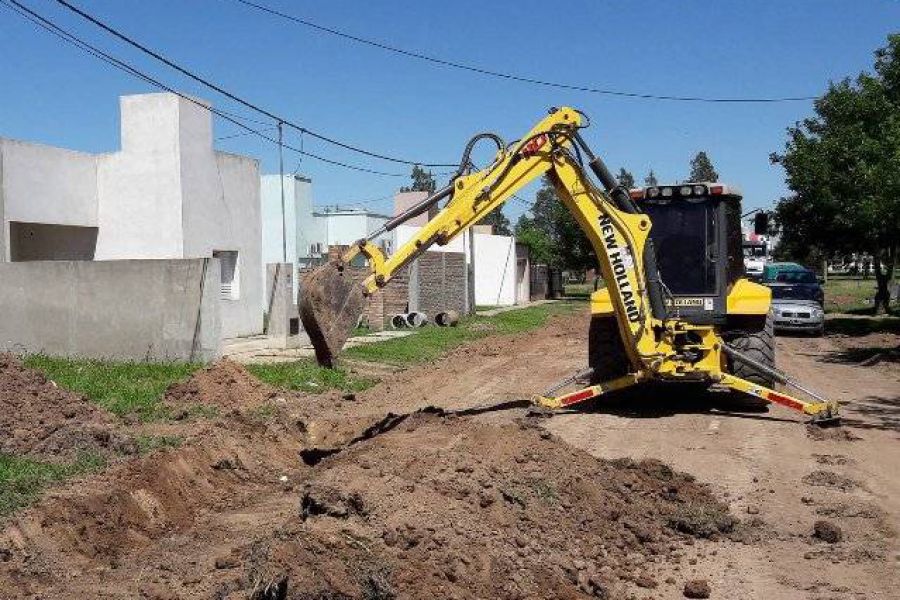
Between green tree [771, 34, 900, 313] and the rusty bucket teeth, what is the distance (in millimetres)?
→ 13849

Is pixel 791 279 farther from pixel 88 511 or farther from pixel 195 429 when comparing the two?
pixel 88 511

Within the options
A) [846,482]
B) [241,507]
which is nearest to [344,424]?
[241,507]

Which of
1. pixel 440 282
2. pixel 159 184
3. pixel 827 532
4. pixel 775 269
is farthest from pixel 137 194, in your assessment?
pixel 775 269

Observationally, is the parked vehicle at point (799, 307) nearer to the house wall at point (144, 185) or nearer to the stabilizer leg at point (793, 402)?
the stabilizer leg at point (793, 402)

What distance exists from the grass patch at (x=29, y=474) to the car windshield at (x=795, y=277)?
2387cm

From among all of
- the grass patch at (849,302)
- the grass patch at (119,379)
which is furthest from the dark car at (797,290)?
the grass patch at (119,379)

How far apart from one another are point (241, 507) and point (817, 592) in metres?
5.03

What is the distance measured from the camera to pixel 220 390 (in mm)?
12922

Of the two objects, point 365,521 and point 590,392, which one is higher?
point 590,392

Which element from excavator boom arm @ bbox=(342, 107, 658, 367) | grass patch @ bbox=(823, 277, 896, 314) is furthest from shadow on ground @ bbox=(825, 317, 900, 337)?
excavator boom arm @ bbox=(342, 107, 658, 367)

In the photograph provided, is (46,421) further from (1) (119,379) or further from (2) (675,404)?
(2) (675,404)

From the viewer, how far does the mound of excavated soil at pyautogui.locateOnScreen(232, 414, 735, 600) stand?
5645 mm

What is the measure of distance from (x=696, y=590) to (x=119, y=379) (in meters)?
10.3

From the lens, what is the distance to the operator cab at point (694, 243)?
12195 millimetres
